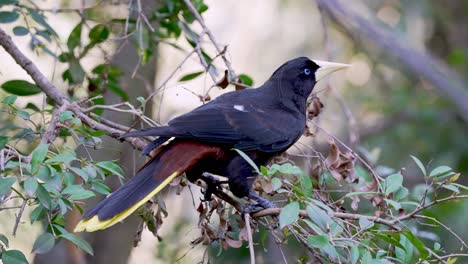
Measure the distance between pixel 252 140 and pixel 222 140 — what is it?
0.60 ft

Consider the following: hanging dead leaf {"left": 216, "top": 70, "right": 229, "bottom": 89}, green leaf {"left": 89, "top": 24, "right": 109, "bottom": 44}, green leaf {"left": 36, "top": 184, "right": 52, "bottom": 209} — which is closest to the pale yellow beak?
hanging dead leaf {"left": 216, "top": 70, "right": 229, "bottom": 89}

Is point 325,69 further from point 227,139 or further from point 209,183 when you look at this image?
point 209,183

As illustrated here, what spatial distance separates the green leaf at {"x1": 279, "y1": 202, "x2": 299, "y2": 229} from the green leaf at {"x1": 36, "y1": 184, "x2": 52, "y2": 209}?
68cm

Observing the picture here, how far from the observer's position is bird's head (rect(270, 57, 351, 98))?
360cm

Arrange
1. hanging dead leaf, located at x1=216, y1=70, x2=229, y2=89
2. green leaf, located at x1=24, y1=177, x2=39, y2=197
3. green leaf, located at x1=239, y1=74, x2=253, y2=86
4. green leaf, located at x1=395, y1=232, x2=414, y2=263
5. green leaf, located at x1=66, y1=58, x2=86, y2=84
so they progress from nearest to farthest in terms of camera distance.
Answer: green leaf, located at x1=24, y1=177, x2=39, y2=197 → green leaf, located at x1=395, y1=232, x2=414, y2=263 → hanging dead leaf, located at x1=216, y1=70, x2=229, y2=89 → green leaf, located at x1=239, y1=74, x2=253, y2=86 → green leaf, located at x1=66, y1=58, x2=86, y2=84

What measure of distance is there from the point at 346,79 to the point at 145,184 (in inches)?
200

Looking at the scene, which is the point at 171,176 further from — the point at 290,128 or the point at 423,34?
the point at 423,34

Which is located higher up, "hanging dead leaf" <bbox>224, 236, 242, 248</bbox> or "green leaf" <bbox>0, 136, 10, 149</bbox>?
"green leaf" <bbox>0, 136, 10, 149</bbox>

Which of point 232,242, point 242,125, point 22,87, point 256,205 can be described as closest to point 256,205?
point 256,205

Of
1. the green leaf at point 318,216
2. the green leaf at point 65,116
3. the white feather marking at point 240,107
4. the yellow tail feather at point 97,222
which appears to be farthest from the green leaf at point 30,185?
the white feather marking at point 240,107

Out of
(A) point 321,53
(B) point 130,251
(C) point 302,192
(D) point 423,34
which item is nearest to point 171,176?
(C) point 302,192

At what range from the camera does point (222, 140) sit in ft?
10.1

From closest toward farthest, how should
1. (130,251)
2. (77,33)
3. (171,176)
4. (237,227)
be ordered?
1. (171,176)
2. (237,227)
3. (77,33)
4. (130,251)

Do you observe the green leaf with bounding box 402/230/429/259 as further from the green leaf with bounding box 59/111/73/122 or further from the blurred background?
the green leaf with bounding box 59/111/73/122
